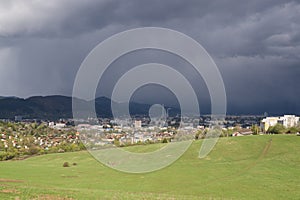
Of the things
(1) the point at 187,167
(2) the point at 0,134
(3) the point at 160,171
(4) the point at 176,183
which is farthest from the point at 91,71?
(2) the point at 0,134

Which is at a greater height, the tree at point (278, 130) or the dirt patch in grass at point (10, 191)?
the tree at point (278, 130)

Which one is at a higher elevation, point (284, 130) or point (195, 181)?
point (284, 130)

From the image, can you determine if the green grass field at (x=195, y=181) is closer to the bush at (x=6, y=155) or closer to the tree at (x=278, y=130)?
the bush at (x=6, y=155)

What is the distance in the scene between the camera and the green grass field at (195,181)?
33750 millimetres

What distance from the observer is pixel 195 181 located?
4534 cm

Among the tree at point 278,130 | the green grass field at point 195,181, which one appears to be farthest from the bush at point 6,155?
the tree at point 278,130

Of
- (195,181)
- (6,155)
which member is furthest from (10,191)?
(6,155)

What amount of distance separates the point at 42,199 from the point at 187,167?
3462 centimetres

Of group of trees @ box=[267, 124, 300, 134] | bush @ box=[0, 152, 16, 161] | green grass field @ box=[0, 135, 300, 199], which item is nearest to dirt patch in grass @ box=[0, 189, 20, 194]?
green grass field @ box=[0, 135, 300, 199]

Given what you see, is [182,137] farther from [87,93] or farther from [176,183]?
[87,93]

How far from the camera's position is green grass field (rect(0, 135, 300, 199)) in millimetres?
33750

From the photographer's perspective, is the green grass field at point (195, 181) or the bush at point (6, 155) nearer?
the green grass field at point (195, 181)

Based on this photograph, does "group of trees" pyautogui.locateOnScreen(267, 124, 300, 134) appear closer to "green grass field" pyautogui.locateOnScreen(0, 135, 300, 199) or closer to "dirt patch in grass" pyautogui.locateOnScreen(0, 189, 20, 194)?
"green grass field" pyautogui.locateOnScreen(0, 135, 300, 199)

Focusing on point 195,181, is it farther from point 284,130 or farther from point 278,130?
point 278,130
